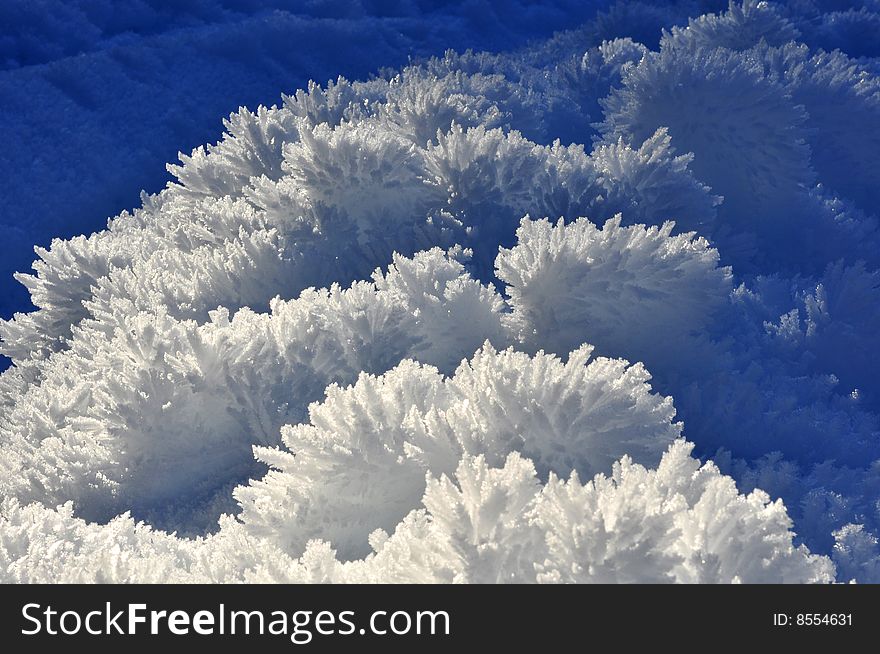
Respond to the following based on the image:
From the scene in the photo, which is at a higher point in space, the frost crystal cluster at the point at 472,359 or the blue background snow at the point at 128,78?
the blue background snow at the point at 128,78

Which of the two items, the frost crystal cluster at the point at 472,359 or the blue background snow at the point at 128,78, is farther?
the blue background snow at the point at 128,78

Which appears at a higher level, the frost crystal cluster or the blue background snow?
the blue background snow

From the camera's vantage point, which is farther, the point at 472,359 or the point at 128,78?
the point at 128,78

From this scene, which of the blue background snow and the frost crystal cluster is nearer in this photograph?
the frost crystal cluster

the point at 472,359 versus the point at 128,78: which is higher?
the point at 128,78

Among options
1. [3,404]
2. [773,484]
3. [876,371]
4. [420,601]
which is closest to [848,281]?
[876,371]

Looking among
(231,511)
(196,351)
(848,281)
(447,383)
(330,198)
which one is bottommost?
(231,511)

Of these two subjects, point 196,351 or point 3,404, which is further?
point 3,404

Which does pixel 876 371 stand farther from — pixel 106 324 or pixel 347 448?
pixel 106 324
